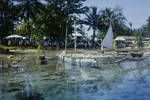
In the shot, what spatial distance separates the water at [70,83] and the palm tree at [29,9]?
28.0 metres

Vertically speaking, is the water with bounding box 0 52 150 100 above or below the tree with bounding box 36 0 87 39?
below

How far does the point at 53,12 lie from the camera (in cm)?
7350

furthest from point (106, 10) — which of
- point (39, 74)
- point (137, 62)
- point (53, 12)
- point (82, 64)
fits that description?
point (39, 74)

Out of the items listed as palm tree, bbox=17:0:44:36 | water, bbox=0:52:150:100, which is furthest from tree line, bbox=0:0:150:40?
water, bbox=0:52:150:100

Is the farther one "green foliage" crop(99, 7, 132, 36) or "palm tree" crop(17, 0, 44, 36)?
"green foliage" crop(99, 7, 132, 36)

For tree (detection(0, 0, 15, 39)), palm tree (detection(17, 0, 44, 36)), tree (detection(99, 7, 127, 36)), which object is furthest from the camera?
tree (detection(99, 7, 127, 36))

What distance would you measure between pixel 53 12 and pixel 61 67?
31.7 m

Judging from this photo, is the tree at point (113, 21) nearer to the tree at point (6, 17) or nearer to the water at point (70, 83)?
the tree at point (6, 17)

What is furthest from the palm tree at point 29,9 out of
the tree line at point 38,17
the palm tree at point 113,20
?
the palm tree at point 113,20

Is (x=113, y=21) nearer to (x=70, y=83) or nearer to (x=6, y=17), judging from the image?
(x=6, y=17)

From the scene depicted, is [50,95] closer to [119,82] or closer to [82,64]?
[119,82]

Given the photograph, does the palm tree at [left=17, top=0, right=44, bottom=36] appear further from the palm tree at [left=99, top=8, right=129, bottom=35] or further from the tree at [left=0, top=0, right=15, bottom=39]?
the palm tree at [left=99, top=8, right=129, bottom=35]

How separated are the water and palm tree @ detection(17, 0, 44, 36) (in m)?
28.0

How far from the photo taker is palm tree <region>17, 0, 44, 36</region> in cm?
7156
